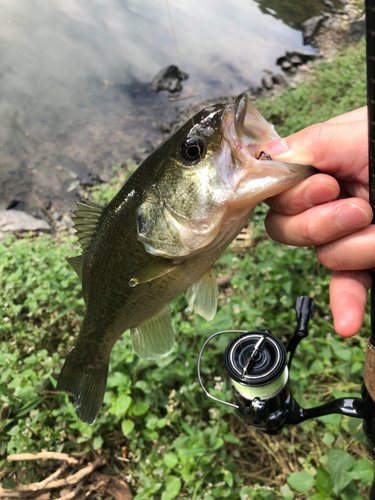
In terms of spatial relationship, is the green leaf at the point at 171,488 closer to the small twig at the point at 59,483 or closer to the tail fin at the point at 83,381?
the small twig at the point at 59,483

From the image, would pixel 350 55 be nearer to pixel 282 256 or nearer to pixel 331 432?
pixel 282 256

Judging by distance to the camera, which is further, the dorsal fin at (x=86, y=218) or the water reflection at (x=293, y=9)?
the water reflection at (x=293, y=9)

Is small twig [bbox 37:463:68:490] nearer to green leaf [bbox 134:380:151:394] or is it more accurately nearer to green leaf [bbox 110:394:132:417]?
green leaf [bbox 110:394:132:417]

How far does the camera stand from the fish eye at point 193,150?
1215 mm

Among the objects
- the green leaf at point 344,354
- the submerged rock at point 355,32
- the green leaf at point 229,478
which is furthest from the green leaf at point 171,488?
the submerged rock at point 355,32

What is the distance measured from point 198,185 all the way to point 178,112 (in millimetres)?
7388

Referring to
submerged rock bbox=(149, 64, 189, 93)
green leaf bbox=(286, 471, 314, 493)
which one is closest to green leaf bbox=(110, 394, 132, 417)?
green leaf bbox=(286, 471, 314, 493)

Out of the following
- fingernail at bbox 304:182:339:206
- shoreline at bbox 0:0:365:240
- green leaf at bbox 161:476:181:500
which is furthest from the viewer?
shoreline at bbox 0:0:365:240

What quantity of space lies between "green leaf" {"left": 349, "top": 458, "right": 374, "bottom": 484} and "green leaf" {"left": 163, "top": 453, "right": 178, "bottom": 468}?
1018 mm

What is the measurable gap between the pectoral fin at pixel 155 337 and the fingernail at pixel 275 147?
91 centimetres

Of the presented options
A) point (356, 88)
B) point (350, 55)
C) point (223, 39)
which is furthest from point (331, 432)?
point (223, 39)

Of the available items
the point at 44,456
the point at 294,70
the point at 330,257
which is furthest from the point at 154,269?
the point at 294,70

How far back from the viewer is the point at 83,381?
178 cm

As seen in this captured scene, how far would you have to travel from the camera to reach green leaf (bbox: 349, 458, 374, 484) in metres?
1.74
